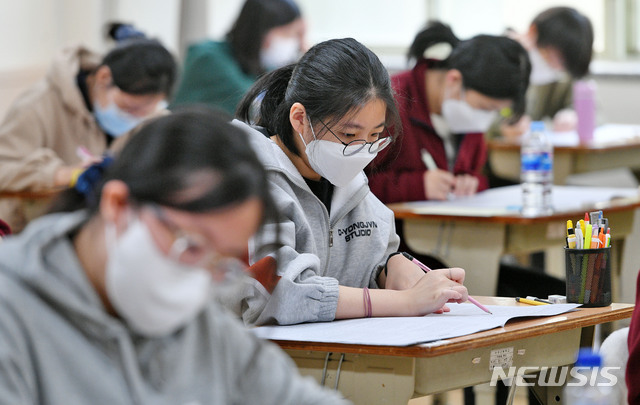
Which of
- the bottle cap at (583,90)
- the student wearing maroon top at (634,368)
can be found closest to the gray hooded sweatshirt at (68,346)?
the student wearing maroon top at (634,368)

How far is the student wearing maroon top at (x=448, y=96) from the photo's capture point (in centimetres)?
306

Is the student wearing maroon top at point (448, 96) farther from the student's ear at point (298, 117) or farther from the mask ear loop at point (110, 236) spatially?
the mask ear loop at point (110, 236)

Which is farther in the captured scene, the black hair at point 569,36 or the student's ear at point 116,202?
the black hair at point 569,36

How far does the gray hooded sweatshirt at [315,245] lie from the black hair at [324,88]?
0.06 metres

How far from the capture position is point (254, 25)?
387 centimetres

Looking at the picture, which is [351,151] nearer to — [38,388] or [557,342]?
[557,342]

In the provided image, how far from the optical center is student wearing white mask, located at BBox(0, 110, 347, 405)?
3.10 ft

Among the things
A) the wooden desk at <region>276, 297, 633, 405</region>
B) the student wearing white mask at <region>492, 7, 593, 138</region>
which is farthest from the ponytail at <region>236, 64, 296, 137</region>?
the student wearing white mask at <region>492, 7, 593, 138</region>

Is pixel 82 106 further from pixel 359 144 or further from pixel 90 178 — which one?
pixel 90 178

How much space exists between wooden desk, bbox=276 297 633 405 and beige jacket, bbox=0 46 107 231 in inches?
72.0

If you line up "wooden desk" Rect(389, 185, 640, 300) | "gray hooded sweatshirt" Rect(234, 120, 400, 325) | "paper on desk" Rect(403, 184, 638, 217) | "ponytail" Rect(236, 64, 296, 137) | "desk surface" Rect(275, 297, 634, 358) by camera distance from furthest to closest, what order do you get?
"paper on desk" Rect(403, 184, 638, 217) → "wooden desk" Rect(389, 185, 640, 300) → "ponytail" Rect(236, 64, 296, 137) → "gray hooded sweatshirt" Rect(234, 120, 400, 325) → "desk surface" Rect(275, 297, 634, 358)

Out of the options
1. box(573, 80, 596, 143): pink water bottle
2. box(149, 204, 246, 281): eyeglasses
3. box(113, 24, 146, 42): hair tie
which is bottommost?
box(573, 80, 596, 143): pink water bottle

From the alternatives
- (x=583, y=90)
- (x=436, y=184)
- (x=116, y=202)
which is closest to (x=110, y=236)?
(x=116, y=202)

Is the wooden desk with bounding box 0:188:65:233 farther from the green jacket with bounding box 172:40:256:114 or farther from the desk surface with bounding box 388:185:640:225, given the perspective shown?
the desk surface with bounding box 388:185:640:225
